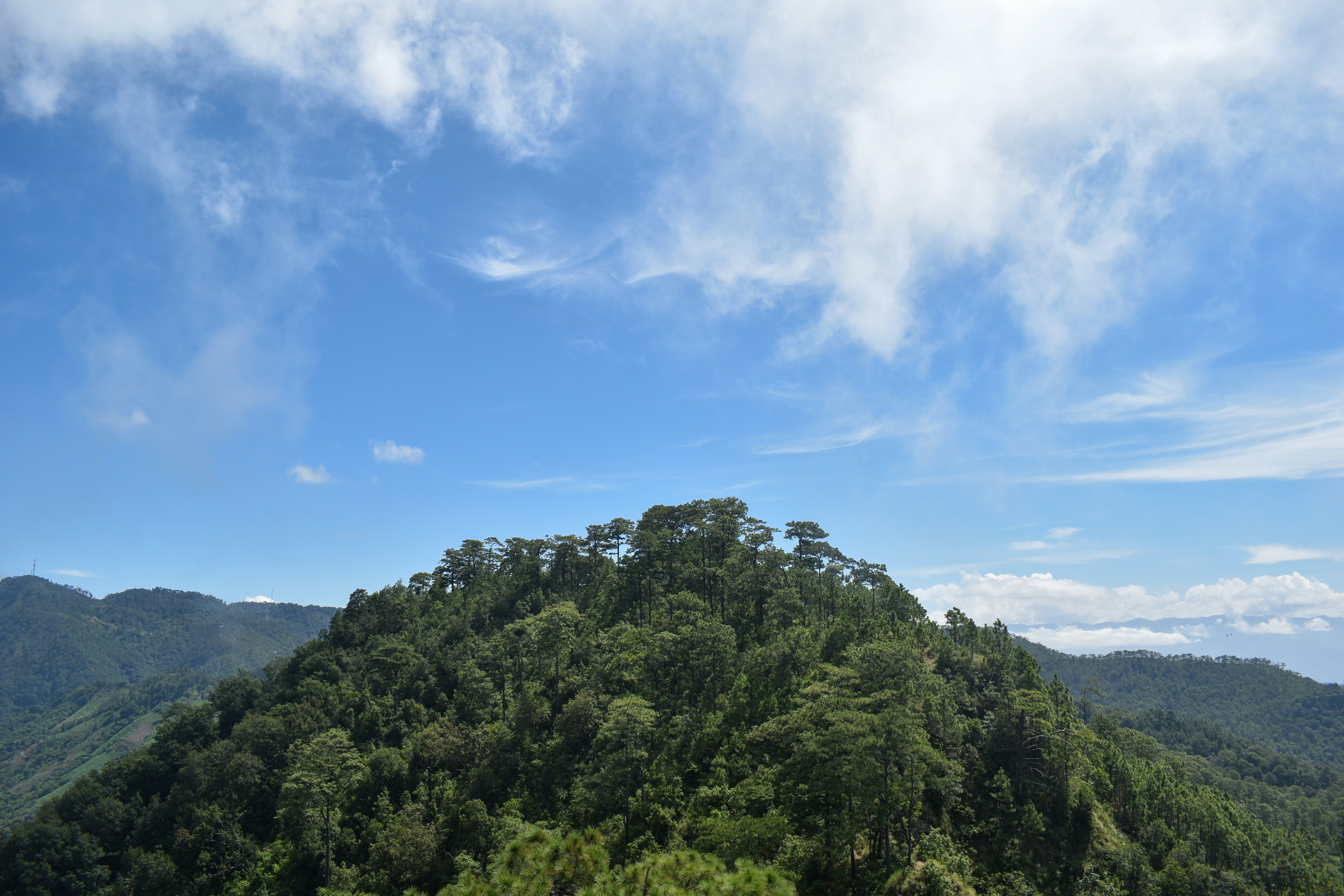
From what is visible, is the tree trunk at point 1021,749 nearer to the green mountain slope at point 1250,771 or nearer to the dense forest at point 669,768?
the dense forest at point 669,768

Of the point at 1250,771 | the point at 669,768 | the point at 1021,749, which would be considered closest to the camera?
the point at 669,768

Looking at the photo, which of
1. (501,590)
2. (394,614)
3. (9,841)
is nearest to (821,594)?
(501,590)

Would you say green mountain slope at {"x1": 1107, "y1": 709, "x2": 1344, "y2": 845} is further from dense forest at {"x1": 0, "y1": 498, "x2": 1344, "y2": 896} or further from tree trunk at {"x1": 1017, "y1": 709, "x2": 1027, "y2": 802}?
tree trunk at {"x1": 1017, "y1": 709, "x2": 1027, "y2": 802}

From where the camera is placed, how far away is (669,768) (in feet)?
136

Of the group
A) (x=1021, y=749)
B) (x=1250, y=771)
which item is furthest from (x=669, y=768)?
(x=1250, y=771)

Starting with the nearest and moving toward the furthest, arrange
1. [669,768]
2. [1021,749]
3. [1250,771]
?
[669,768] < [1021,749] < [1250,771]

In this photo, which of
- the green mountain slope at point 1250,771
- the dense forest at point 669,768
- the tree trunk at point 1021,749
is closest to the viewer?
the dense forest at point 669,768

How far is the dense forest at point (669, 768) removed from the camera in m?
32.4

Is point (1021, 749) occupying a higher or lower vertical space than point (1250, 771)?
higher

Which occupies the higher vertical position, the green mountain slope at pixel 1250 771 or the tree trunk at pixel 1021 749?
the tree trunk at pixel 1021 749

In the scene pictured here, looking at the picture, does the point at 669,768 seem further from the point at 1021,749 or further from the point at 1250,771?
the point at 1250,771

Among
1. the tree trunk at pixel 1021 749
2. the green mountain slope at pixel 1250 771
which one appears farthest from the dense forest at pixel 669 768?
the green mountain slope at pixel 1250 771

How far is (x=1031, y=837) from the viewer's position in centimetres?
4016

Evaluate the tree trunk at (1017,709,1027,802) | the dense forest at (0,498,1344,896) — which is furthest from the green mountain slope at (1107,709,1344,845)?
the tree trunk at (1017,709,1027,802)
